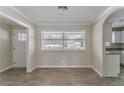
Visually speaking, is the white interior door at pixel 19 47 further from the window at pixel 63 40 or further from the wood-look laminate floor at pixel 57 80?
the wood-look laminate floor at pixel 57 80

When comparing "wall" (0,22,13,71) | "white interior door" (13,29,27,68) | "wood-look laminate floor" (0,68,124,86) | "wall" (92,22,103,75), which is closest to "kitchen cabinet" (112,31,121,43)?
"wall" (92,22,103,75)

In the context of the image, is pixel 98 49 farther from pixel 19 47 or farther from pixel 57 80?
pixel 19 47

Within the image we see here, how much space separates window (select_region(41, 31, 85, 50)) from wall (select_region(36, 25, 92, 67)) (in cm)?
24

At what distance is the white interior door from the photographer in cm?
708

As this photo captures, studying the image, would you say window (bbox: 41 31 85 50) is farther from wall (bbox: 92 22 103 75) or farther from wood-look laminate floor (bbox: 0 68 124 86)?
wood-look laminate floor (bbox: 0 68 124 86)

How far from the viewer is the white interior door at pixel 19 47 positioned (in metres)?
7.08

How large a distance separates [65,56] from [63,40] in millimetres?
855

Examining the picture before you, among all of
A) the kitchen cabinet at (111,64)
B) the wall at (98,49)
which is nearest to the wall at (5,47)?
the wall at (98,49)

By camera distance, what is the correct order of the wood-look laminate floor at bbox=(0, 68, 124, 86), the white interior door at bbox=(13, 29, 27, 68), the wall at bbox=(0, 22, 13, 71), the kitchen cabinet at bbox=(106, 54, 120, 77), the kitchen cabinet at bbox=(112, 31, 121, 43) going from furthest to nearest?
the kitchen cabinet at bbox=(112, 31, 121, 43)
the white interior door at bbox=(13, 29, 27, 68)
the wall at bbox=(0, 22, 13, 71)
the kitchen cabinet at bbox=(106, 54, 120, 77)
the wood-look laminate floor at bbox=(0, 68, 124, 86)

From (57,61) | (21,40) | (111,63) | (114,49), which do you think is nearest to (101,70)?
(111,63)
